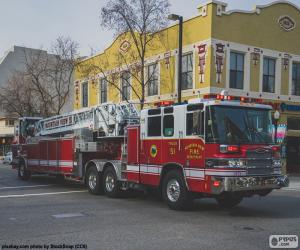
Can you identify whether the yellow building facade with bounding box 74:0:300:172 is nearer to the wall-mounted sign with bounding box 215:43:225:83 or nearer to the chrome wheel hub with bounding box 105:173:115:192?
the wall-mounted sign with bounding box 215:43:225:83

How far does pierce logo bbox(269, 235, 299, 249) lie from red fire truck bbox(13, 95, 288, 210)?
188 cm

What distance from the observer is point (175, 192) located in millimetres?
11328

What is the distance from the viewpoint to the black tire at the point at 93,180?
14570 mm

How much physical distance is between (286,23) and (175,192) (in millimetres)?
18117

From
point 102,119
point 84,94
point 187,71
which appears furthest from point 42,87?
point 102,119

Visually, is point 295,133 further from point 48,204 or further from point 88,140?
point 48,204

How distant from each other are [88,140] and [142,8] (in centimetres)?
1088

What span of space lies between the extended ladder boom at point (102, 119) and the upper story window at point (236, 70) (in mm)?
9925

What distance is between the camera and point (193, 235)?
27.7 feet

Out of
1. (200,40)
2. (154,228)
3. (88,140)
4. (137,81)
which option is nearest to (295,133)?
(200,40)

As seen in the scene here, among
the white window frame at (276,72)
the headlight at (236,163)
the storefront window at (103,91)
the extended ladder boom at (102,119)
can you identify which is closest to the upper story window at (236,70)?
the white window frame at (276,72)

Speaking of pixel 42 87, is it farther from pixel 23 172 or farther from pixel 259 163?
pixel 259 163

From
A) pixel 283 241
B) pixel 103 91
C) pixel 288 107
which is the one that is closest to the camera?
pixel 283 241

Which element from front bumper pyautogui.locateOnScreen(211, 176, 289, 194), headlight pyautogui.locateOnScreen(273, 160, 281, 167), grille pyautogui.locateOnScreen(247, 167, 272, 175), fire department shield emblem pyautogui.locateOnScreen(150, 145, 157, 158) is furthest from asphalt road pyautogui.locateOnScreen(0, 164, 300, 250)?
fire department shield emblem pyautogui.locateOnScreen(150, 145, 157, 158)
